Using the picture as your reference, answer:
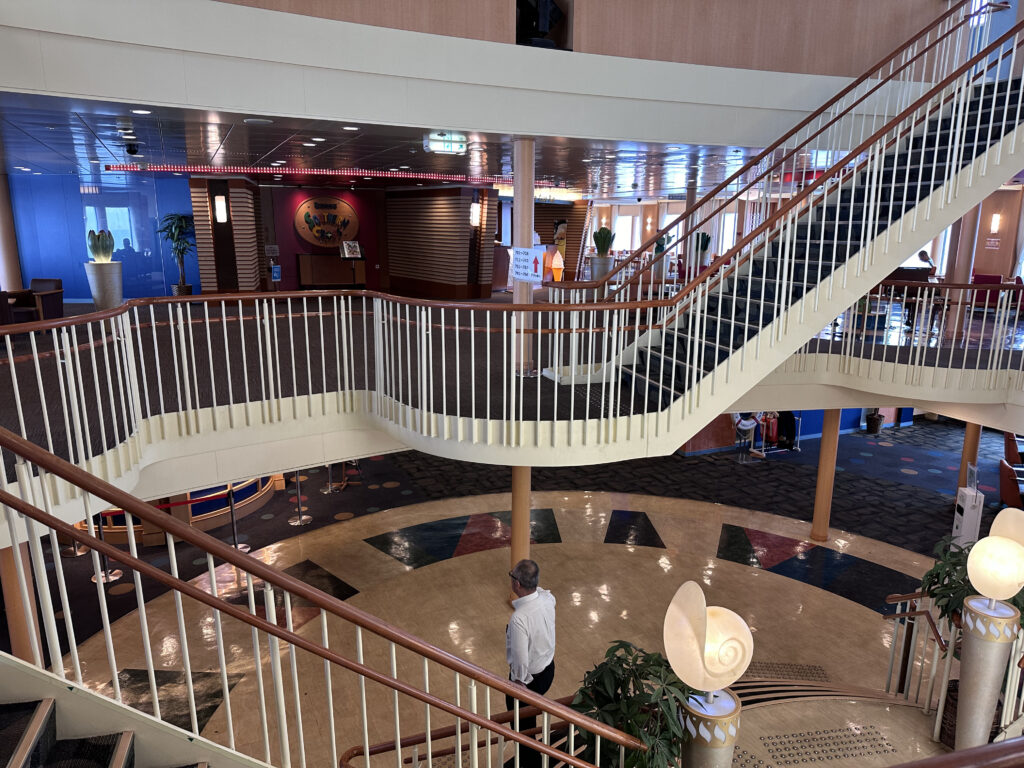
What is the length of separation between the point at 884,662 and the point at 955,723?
2.39 m

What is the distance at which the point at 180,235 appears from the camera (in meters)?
13.2

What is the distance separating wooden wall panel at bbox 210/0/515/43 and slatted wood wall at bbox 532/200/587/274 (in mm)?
13166

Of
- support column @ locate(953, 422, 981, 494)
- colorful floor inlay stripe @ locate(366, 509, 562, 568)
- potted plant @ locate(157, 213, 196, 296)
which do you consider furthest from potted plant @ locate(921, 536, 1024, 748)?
potted plant @ locate(157, 213, 196, 296)

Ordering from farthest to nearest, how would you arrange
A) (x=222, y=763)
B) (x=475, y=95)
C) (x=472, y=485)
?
(x=472, y=485) < (x=475, y=95) < (x=222, y=763)

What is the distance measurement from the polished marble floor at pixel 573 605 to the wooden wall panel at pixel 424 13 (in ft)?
16.7

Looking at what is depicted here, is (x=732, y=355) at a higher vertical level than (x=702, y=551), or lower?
higher

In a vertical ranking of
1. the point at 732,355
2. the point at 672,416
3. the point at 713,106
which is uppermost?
the point at 713,106

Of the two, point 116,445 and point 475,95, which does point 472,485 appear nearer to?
point 475,95

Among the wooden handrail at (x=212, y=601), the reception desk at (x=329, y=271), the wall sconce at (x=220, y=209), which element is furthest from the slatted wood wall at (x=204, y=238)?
the wooden handrail at (x=212, y=601)

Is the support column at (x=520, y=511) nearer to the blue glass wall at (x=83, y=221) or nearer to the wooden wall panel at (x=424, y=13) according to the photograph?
the wooden wall panel at (x=424, y=13)

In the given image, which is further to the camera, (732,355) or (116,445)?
(732,355)

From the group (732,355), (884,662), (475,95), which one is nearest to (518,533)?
(732,355)

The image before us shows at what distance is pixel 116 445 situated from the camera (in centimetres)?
452

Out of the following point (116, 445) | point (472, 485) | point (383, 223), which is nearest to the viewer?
point (116, 445)
